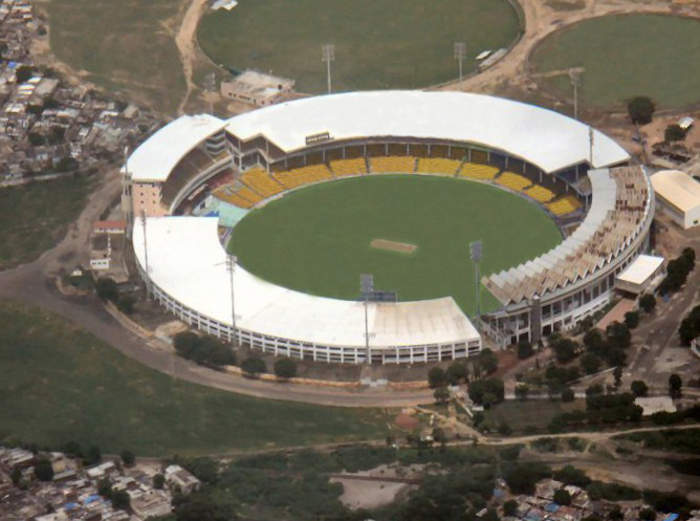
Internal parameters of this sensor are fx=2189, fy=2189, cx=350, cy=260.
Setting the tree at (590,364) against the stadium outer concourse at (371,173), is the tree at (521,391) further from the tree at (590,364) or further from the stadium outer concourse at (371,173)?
the stadium outer concourse at (371,173)

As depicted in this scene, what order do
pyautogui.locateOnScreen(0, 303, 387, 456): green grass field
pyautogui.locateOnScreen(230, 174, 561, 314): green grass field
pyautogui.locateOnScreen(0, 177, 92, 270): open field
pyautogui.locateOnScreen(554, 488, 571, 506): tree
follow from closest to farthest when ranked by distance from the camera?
pyautogui.locateOnScreen(554, 488, 571, 506): tree, pyautogui.locateOnScreen(0, 303, 387, 456): green grass field, pyautogui.locateOnScreen(230, 174, 561, 314): green grass field, pyautogui.locateOnScreen(0, 177, 92, 270): open field

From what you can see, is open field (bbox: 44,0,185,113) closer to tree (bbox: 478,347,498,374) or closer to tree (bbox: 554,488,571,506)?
tree (bbox: 478,347,498,374)

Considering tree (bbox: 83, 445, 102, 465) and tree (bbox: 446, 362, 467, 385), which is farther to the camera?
tree (bbox: 446, 362, 467, 385)

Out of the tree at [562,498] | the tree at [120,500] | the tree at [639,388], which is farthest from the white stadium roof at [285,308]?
the tree at [120,500]

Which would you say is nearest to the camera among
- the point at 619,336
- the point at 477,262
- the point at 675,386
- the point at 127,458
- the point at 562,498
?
the point at 562,498

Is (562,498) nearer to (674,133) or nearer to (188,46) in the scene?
(674,133)

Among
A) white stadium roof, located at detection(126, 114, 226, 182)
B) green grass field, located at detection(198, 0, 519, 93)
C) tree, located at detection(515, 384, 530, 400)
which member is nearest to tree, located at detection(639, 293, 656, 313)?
tree, located at detection(515, 384, 530, 400)

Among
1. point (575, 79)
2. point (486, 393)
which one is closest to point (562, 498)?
point (486, 393)
